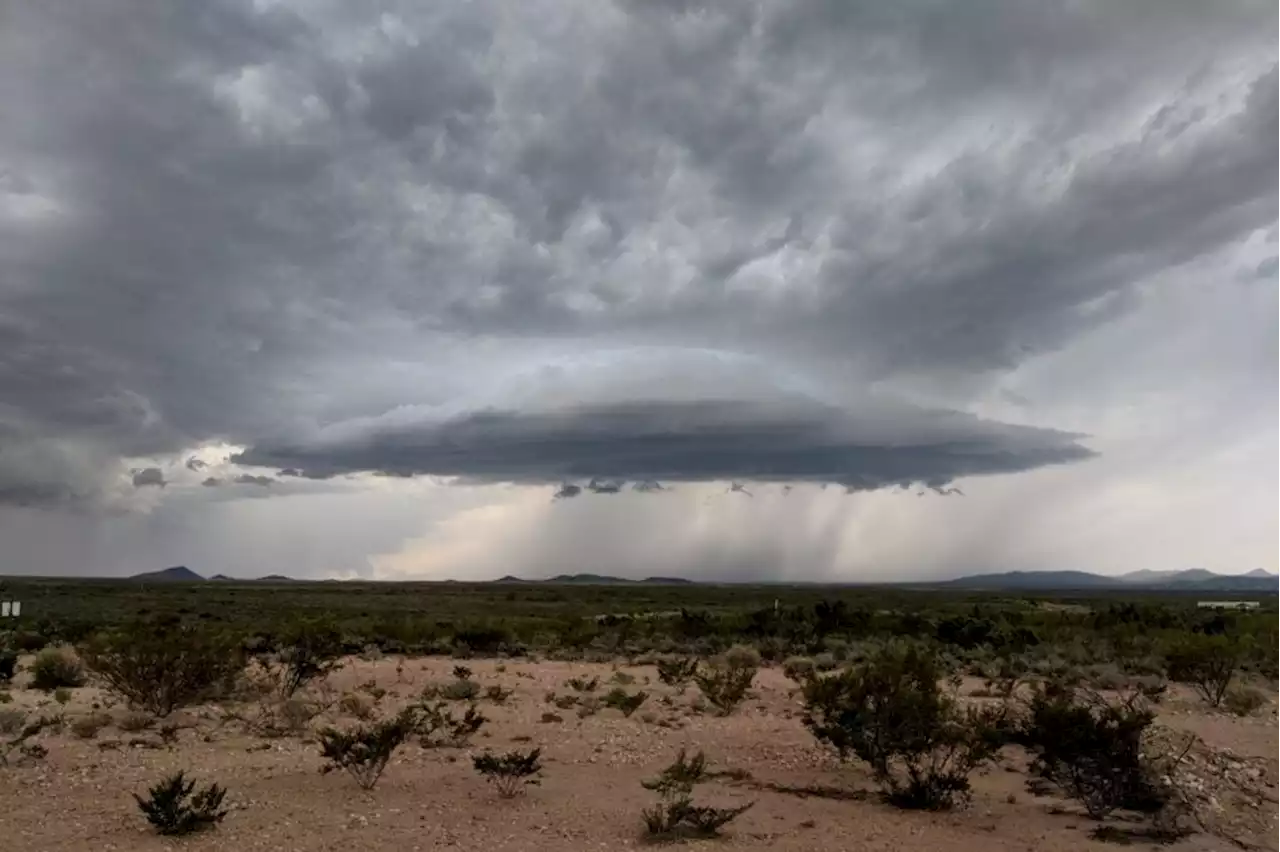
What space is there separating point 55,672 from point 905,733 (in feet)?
60.7

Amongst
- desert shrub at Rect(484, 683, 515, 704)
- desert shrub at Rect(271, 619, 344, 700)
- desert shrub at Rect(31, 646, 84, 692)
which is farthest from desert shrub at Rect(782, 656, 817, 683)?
desert shrub at Rect(31, 646, 84, 692)

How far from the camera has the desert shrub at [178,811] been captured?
10.1 meters

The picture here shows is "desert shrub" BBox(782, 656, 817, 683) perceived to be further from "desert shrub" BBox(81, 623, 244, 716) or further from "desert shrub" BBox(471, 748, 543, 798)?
"desert shrub" BBox(81, 623, 244, 716)

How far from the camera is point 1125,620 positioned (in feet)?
157

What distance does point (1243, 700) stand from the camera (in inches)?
829

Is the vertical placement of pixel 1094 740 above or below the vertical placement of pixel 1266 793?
above

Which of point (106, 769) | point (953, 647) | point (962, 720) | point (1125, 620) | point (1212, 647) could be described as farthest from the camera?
point (1125, 620)

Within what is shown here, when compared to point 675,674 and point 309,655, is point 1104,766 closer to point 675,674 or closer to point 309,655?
point 675,674

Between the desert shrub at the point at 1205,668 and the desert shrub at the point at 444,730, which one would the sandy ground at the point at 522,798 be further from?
the desert shrub at the point at 1205,668

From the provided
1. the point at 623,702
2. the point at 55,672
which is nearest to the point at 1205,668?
the point at 623,702

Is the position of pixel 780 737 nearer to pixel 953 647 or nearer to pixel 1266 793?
pixel 1266 793

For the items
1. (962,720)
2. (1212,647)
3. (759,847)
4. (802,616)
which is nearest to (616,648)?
(802,616)

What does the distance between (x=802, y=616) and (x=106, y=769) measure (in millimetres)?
38799

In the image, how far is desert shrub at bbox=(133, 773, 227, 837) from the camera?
10.1 meters
